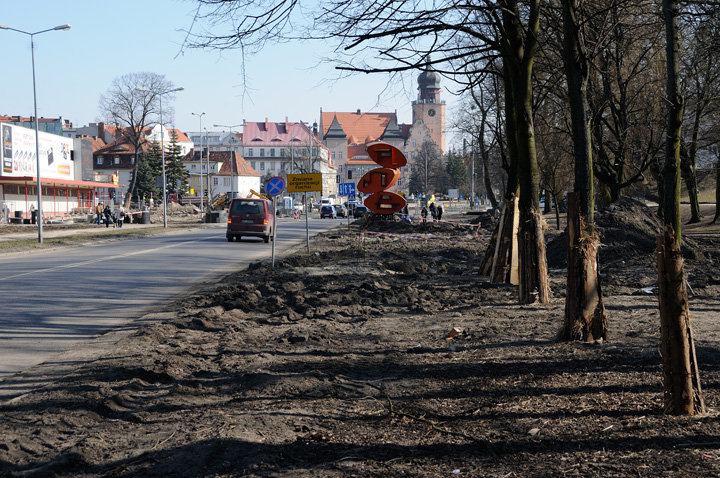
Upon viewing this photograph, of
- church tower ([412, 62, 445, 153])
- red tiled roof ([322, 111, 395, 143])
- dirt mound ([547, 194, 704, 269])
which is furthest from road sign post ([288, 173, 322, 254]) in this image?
red tiled roof ([322, 111, 395, 143])

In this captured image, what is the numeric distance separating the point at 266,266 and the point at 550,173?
2444 centimetres

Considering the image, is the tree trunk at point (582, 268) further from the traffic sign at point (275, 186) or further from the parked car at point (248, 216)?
the parked car at point (248, 216)

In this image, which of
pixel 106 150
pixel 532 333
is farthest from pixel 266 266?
pixel 106 150

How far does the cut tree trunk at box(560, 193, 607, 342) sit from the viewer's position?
8.01 metres

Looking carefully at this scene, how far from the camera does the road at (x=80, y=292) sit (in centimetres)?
913

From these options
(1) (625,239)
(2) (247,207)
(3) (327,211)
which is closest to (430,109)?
(3) (327,211)

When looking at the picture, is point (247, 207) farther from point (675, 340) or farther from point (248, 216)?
A: point (675, 340)

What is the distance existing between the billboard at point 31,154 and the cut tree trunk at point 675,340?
188 feet

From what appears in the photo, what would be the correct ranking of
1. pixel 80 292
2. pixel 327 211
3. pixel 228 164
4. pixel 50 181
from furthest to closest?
pixel 228 164 → pixel 327 211 → pixel 50 181 → pixel 80 292

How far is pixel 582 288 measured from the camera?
8.09 metres

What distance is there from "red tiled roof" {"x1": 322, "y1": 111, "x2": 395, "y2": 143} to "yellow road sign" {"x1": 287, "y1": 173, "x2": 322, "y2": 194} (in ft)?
520

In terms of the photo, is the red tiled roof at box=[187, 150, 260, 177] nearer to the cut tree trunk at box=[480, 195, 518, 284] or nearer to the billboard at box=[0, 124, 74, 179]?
the billboard at box=[0, 124, 74, 179]

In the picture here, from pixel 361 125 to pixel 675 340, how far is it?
180 meters

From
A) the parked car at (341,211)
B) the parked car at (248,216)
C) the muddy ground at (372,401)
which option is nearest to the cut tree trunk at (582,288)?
the muddy ground at (372,401)
